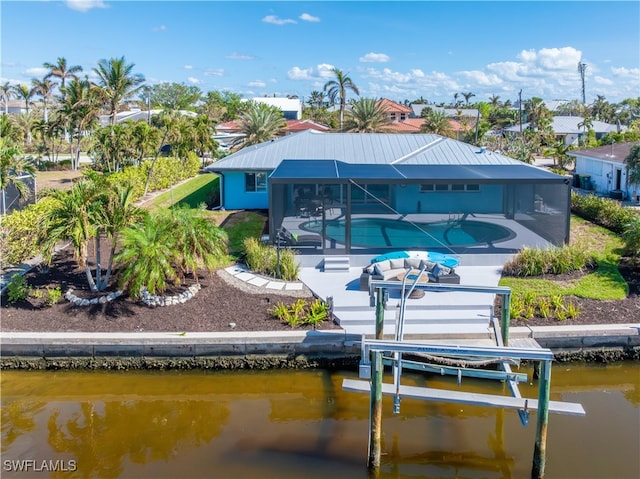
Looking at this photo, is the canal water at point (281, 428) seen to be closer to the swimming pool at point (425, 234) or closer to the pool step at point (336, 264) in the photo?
the pool step at point (336, 264)

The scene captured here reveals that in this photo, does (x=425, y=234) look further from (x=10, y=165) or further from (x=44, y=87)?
(x=44, y=87)

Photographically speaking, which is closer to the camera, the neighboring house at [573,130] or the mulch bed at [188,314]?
the mulch bed at [188,314]

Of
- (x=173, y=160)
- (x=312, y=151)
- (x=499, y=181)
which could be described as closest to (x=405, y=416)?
(x=499, y=181)

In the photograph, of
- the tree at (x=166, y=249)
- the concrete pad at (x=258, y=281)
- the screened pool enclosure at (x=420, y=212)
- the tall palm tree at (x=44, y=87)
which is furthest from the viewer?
the tall palm tree at (x=44, y=87)

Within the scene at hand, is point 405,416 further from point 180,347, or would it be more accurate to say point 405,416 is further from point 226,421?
point 180,347

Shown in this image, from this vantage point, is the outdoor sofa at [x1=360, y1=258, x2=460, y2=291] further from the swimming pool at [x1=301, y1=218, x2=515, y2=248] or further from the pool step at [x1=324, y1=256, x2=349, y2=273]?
the swimming pool at [x1=301, y1=218, x2=515, y2=248]

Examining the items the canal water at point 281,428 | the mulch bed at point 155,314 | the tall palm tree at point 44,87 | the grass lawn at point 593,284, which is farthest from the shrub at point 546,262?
the tall palm tree at point 44,87

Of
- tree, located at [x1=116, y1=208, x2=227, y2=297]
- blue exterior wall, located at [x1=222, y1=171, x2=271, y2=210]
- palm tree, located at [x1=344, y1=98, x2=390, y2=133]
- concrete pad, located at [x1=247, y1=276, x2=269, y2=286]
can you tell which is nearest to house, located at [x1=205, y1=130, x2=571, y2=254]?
concrete pad, located at [x1=247, y1=276, x2=269, y2=286]
